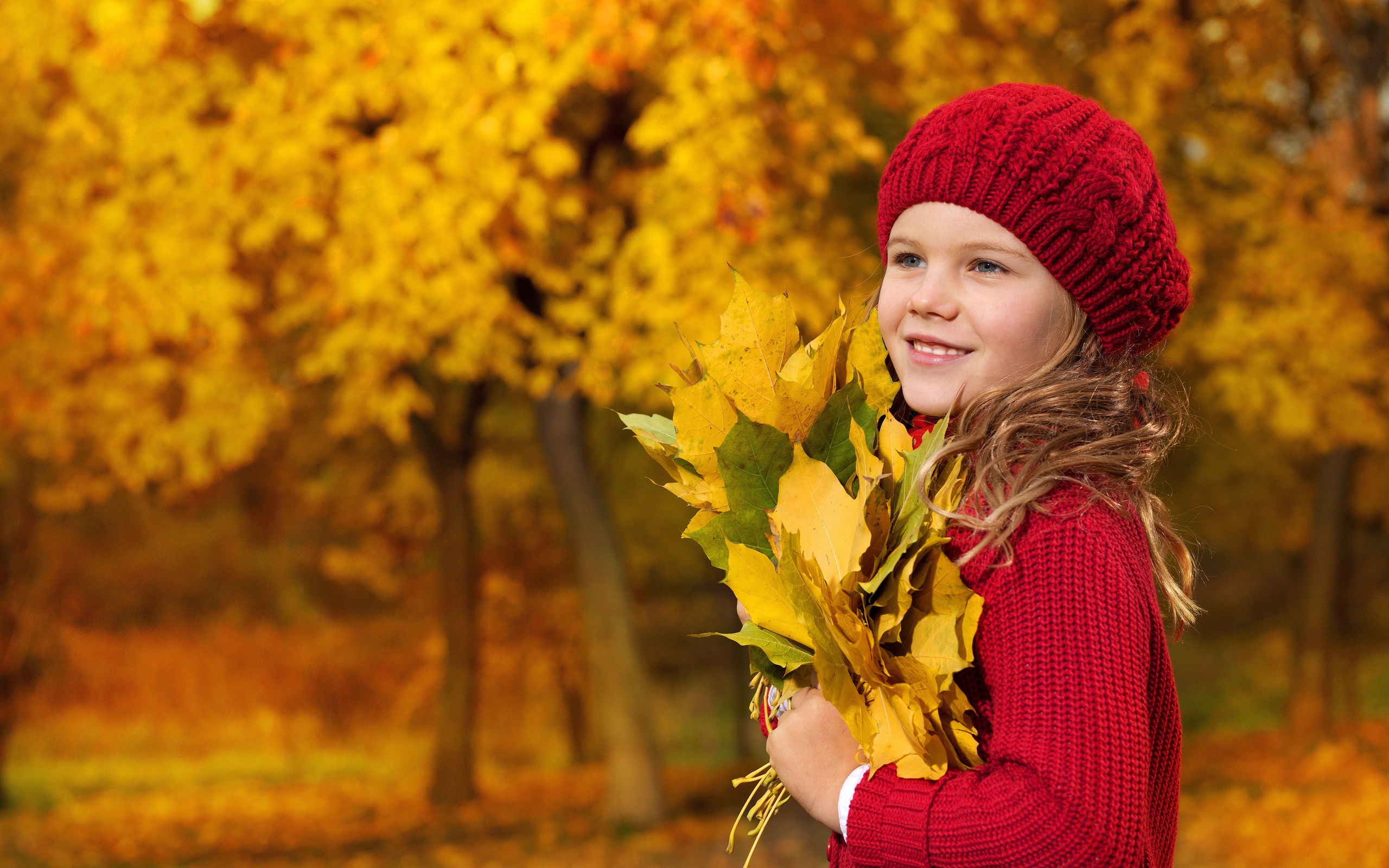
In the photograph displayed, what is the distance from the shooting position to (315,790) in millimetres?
12477

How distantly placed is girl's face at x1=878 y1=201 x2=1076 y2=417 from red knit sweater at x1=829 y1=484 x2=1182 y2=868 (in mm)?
225

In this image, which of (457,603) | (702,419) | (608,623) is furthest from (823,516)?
(457,603)

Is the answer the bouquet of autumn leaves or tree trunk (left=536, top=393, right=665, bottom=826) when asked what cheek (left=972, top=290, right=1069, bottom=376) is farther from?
tree trunk (left=536, top=393, right=665, bottom=826)

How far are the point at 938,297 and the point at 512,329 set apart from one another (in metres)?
7.05

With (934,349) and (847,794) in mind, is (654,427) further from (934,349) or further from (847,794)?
(847,794)

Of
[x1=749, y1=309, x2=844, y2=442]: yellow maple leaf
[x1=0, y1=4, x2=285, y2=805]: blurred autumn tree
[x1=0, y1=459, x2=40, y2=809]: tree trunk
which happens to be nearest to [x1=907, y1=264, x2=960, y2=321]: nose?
[x1=749, y1=309, x2=844, y2=442]: yellow maple leaf

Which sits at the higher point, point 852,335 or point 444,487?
point 444,487

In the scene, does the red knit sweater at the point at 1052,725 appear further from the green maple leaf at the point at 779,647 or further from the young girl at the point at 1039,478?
the green maple leaf at the point at 779,647

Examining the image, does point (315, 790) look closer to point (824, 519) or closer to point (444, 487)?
point (444, 487)

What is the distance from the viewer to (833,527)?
153 cm

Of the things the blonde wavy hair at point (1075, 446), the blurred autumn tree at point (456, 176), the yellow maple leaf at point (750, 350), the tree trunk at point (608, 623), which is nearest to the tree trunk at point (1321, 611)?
the tree trunk at point (608, 623)

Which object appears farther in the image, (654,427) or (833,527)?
(654,427)

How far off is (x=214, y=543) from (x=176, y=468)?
7.64 metres

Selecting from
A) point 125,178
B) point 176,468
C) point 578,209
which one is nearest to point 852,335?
point 578,209
